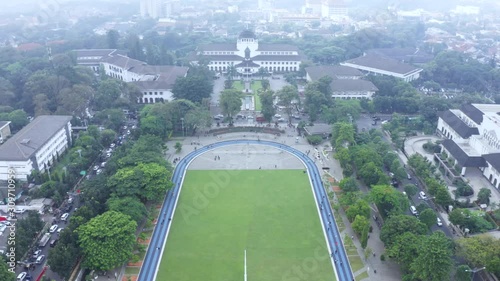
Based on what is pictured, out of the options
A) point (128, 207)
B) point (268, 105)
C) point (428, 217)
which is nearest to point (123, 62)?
point (268, 105)

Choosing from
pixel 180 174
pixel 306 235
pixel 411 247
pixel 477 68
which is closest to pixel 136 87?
pixel 180 174

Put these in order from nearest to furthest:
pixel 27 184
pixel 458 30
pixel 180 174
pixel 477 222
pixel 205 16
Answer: pixel 477 222 → pixel 27 184 → pixel 180 174 → pixel 458 30 → pixel 205 16

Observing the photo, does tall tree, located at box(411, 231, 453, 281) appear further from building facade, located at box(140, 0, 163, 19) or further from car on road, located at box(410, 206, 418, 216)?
building facade, located at box(140, 0, 163, 19)

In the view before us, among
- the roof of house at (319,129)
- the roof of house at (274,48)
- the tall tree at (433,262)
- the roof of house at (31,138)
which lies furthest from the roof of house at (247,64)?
the tall tree at (433,262)

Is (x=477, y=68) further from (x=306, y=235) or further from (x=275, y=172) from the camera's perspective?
(x=306, y=235)

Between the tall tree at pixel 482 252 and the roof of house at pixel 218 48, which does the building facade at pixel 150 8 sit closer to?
the roof of house at pixel 218 48

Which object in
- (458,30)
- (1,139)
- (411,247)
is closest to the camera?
(411,247)

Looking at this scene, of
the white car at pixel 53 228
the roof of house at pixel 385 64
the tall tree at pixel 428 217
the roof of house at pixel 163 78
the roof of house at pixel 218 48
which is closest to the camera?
the tall tree at pixel 428 217
